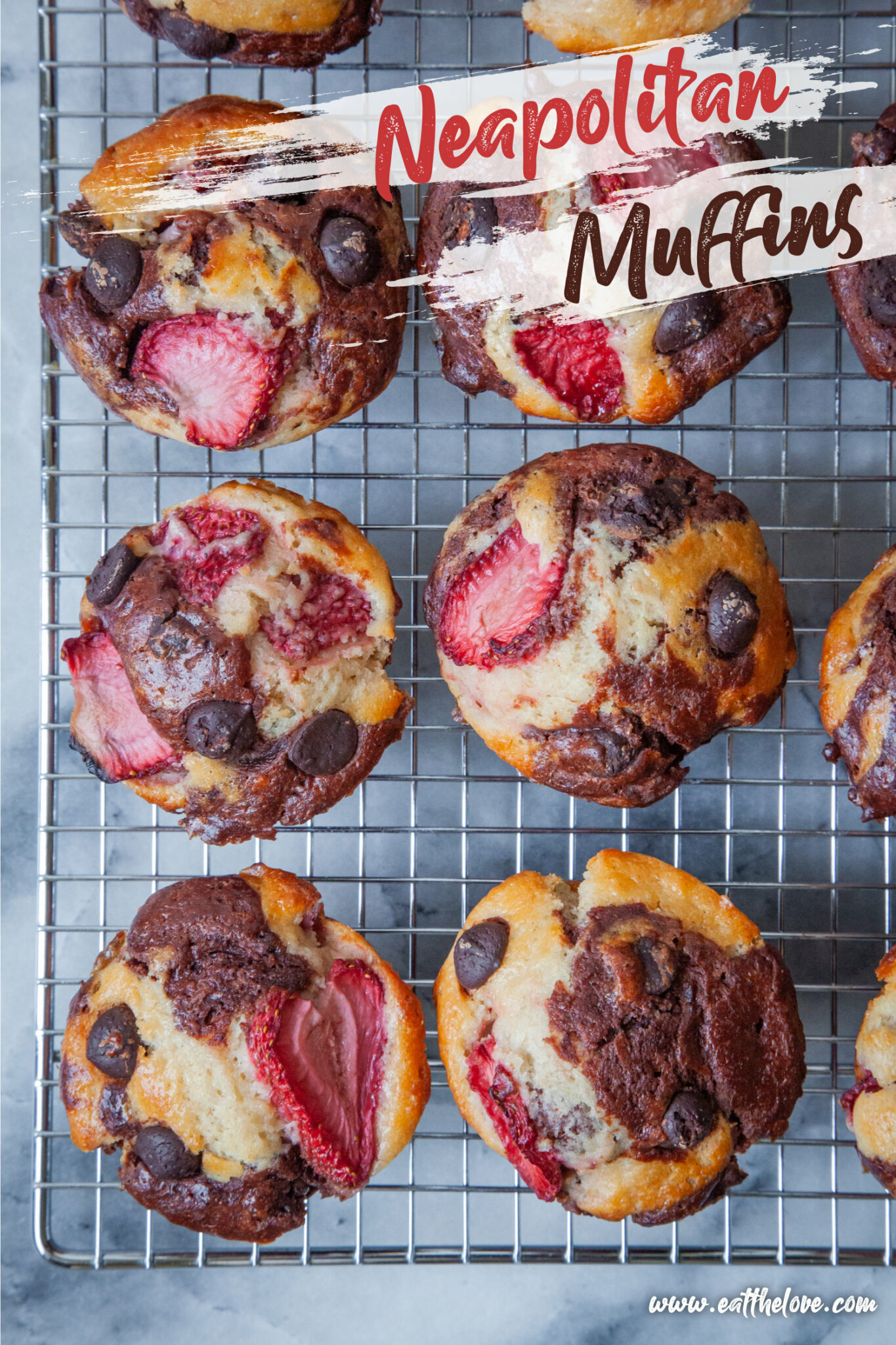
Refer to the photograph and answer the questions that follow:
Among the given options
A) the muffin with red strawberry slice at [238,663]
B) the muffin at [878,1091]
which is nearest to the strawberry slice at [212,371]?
the muffin with red strawberry slice at [238,663]

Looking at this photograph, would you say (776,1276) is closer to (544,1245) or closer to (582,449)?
(544,1245)

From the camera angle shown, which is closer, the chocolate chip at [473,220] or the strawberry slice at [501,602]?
the strawberry slice at [501,602]

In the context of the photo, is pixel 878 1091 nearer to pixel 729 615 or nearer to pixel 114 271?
pixel 729 615

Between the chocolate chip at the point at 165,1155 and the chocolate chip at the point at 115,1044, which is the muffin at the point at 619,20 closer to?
the chocolate chip at the point at 115,1044

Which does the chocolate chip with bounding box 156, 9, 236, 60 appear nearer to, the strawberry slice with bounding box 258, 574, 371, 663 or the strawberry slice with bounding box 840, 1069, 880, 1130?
the strawberry slice with bounding box 258, 574, 371, 663

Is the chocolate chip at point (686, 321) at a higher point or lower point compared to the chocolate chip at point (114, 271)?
lower

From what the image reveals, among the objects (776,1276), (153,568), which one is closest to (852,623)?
(153,568)

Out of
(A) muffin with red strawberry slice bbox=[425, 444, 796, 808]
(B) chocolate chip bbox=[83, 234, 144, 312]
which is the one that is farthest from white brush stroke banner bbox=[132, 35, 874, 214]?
(A) muffin with red strawberry slice bbox=[425, 444, 796, 808]
